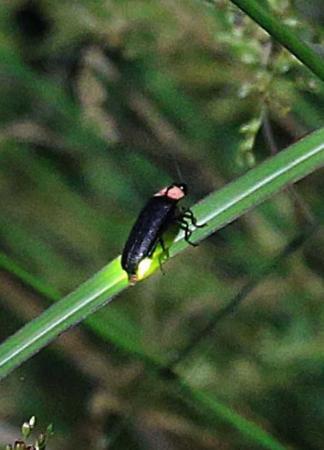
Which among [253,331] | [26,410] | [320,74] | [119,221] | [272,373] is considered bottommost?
[320,74]

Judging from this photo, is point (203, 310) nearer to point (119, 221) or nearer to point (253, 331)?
point (253, 331)

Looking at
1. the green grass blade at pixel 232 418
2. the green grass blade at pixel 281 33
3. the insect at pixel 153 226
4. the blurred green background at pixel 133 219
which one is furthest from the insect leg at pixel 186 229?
the blurred green background at pixel 133 219

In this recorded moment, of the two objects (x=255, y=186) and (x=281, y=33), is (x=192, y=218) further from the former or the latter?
(x=281, y=33)

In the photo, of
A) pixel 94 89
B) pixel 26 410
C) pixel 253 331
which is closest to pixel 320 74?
A: pixel 253 331

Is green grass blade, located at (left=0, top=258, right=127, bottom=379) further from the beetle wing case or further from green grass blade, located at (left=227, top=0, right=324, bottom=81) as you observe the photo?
green grass blade, located at (left=227, top=0, right=324, bottom=81)

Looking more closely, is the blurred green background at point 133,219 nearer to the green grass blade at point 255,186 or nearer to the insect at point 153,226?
the insect at point 153,226

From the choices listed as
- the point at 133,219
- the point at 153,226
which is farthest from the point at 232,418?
the point at 133,219

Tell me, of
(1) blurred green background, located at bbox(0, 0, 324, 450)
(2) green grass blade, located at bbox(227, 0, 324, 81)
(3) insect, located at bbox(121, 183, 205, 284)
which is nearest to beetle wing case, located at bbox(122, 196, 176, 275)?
(3) insect, located at bbox(121, 183, 205, 284)
